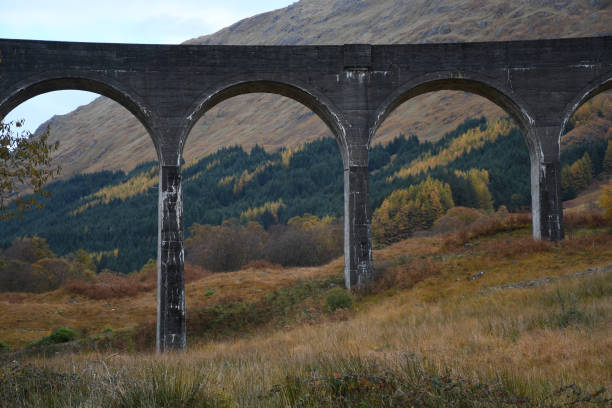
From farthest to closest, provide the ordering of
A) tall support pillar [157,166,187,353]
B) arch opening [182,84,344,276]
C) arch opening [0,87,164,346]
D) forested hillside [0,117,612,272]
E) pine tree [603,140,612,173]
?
forested hillside [0,117,612,272] < pine tree [603,140,612,173] < arch opening [182,84,344,276] < arch opening [0,87,164,346] < tall support pillar [157,166,187,353]

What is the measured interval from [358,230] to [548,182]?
7.27 meters

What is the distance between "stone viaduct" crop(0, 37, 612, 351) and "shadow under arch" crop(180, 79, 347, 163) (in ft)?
0.14

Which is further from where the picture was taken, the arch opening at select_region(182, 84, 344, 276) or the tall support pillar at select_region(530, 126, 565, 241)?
the arch opening at select_region(182, 84, 344, 276)

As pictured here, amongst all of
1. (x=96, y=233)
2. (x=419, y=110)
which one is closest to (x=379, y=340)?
(x=96, y=233)

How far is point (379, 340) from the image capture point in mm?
10102

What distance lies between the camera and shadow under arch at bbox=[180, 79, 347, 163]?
16469 mm

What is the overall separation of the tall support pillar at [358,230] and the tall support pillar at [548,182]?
6412 millimetres

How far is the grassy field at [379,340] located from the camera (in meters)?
4.93

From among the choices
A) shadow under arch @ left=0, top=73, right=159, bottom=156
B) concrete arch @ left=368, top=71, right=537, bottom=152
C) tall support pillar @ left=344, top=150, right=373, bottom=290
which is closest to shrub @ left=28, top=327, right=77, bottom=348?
shadow under arch @ left=0, top=73, right=159, bottom=156

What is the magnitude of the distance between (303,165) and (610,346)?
372ft

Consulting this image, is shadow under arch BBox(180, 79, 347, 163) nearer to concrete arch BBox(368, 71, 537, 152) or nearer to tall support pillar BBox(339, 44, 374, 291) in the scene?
tall support pillar BBox(339, 44, 374, 291)

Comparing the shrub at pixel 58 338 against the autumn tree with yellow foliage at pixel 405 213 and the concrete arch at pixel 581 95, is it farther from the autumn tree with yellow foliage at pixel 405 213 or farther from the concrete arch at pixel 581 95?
the autumn tree with yellow foliage at pixel 405 213

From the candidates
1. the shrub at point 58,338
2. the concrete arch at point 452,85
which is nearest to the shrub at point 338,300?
the concrete arch at point 452,85

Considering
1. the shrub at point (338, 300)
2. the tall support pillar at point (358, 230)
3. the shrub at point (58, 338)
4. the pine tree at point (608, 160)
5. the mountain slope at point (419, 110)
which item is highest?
the mountain slope at point (419, 110)
